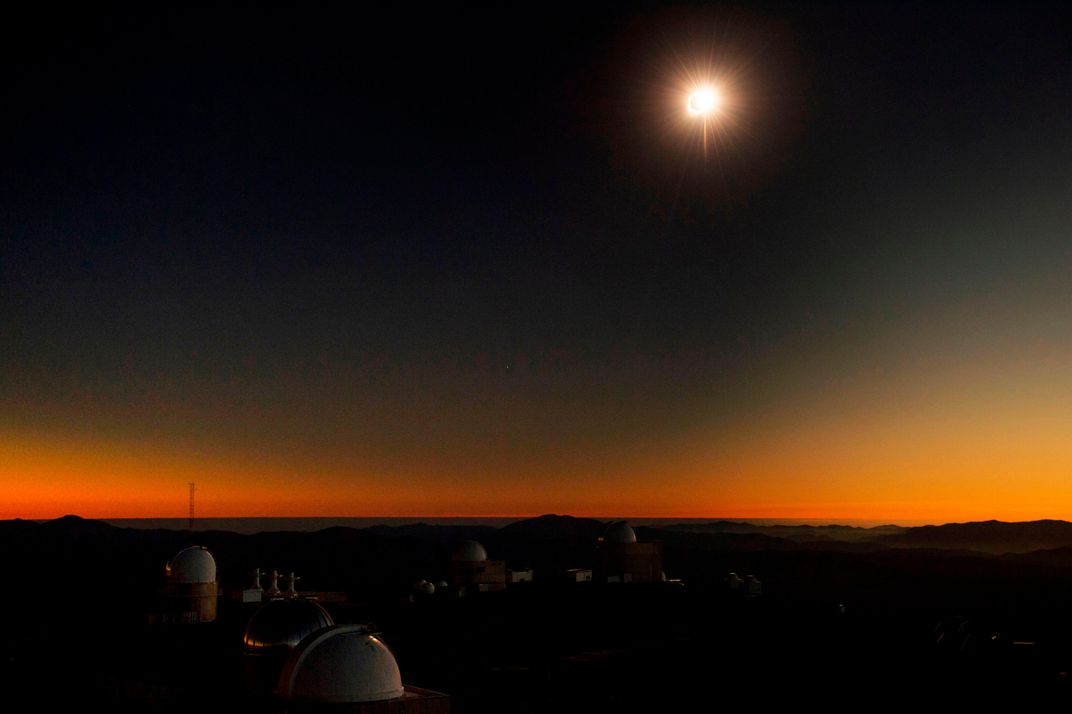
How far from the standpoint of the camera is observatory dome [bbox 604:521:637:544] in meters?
55.5

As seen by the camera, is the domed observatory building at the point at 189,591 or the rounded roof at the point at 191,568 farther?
the rounded roof at the point at 191,568

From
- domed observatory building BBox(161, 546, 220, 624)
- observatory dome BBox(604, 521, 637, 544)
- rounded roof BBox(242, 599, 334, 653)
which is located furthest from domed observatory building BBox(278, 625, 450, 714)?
observatory dome BBox(604, 521, 637, 544)

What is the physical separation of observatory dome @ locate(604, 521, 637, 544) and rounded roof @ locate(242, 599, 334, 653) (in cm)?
2993

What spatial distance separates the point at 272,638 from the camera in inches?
1050

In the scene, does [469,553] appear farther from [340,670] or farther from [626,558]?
[340,670]

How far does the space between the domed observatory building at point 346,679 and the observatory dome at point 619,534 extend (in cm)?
3521

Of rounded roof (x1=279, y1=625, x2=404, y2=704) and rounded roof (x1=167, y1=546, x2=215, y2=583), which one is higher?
rounded roof (x1=167, y1=546, x2=215, y2=583)

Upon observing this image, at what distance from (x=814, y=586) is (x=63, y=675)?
86738 millimetres

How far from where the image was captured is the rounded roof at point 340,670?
19828mm

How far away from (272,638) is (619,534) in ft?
104

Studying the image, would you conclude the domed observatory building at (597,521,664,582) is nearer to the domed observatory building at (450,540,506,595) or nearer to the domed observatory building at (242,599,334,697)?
the domed observatory building at (450,540,506,595)

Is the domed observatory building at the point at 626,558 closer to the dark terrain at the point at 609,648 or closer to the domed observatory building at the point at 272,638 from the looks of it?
the dark terrain at the point at 609,648

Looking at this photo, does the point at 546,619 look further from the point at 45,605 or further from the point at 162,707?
the point at 45,605

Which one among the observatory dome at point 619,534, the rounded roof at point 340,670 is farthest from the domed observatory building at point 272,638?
the observatory dome at point 619,534
